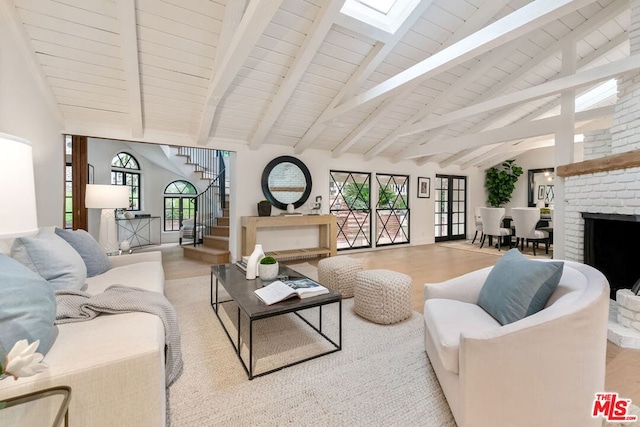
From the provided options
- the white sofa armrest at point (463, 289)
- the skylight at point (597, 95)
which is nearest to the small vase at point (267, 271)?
the white sofa armrest at point (463, 289)

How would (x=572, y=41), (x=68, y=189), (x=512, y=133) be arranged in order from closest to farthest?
(x=572, y=41) < (x=512, y=133) < (x=68, y=189)

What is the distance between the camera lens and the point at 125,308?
139 cm

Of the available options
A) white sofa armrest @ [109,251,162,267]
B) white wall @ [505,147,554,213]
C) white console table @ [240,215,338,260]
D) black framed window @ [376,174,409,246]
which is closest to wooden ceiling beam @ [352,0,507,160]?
black framed window @ [376,174,409,246]

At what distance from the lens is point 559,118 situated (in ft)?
12.6

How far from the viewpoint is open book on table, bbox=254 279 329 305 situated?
178 cm

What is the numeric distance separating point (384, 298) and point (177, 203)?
7323 millimetres

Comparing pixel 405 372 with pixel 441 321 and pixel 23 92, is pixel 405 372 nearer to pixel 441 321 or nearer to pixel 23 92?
pixel 441 321

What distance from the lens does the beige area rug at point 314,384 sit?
4.47ft

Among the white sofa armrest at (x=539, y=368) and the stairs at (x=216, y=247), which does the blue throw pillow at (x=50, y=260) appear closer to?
the white sofa armrest at (x=539, y=368)

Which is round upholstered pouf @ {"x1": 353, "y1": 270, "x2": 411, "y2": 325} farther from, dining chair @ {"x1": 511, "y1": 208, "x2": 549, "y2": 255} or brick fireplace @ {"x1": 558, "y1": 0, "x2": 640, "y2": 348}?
dining chair @ {"x1": 511, "y1": 208, "x2": 549, "y2": 255}

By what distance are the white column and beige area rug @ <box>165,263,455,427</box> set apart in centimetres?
288

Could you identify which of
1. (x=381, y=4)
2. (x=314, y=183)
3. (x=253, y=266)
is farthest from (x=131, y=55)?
(x=314, y=183)

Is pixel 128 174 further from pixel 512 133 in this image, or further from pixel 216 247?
pixel 512 133

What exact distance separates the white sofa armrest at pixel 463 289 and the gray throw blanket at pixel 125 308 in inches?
65.8
